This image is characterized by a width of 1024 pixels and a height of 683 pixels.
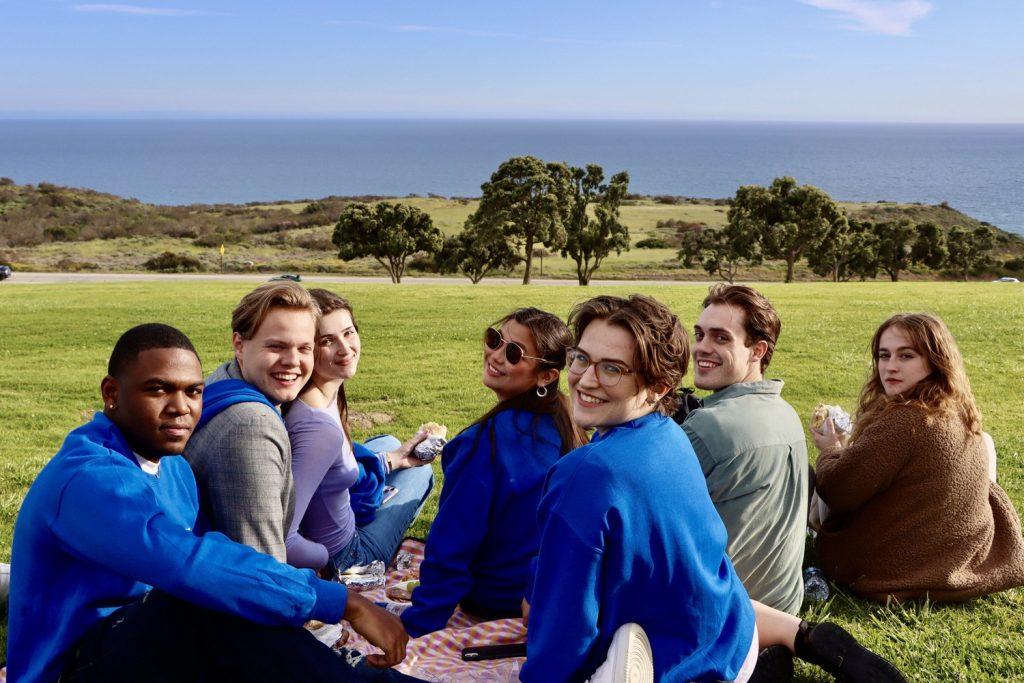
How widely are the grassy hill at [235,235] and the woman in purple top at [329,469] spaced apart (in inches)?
2173

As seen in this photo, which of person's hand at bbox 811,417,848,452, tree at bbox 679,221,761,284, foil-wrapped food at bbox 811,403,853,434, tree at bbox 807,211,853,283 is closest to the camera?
person's hand at bbox 811,417,848,452

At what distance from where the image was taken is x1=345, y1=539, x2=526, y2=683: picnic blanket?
152 inches

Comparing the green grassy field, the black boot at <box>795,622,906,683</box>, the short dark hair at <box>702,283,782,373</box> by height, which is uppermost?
the short dark hair at <box>702,283,782,373</box>

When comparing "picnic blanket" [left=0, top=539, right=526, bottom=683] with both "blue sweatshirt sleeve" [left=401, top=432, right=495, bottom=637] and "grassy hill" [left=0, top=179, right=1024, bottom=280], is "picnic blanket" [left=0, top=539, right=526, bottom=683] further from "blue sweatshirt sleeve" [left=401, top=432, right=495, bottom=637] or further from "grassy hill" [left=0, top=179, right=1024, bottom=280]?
"grassy hill" [left=0, top=179, right=1024, bottom=280]

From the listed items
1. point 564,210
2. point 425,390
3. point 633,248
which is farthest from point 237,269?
point 425,390

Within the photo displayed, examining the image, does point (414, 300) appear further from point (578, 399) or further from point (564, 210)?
point (564, 210)

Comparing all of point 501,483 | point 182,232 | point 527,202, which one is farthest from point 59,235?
point 501,483

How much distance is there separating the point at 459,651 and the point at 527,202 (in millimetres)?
44751

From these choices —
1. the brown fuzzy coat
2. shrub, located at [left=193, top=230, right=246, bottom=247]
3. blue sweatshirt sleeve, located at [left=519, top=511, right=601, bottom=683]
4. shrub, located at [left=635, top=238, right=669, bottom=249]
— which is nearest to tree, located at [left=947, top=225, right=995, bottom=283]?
shrub, located at [left=635, top=238, right=669, bottom=249]

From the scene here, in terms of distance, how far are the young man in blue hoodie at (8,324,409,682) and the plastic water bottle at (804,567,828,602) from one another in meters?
3.00

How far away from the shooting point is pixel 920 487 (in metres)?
4.82

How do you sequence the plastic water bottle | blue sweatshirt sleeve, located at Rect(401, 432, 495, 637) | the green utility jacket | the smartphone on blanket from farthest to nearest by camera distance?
1. the plastic water bottle
2. blue sweatshirt sleeve, located at Rect(401, 432, 495, 637)
3. the green utility jacket
4. the smartphone on blanket

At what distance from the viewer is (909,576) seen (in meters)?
5.01

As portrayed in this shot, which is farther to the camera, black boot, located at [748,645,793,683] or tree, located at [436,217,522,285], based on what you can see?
tree, located at [436,217,522,285]
